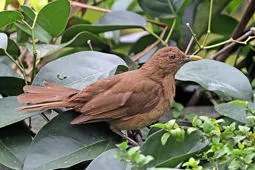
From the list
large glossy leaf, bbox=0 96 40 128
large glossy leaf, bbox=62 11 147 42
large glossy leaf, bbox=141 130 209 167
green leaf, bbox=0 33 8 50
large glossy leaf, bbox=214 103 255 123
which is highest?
green leaf, bbox=0 33 8 50

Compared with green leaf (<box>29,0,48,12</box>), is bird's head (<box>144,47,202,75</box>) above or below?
below

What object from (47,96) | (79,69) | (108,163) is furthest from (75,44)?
(108,163)

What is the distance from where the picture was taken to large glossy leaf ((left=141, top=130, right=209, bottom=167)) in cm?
193

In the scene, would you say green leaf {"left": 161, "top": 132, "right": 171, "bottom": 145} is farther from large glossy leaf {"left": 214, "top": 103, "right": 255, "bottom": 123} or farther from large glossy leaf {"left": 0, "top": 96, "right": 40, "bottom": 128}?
large glossy leaf {"left": 0, "top": 96, "right": 40, "bottom": 128}

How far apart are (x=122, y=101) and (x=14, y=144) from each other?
45 centimetres

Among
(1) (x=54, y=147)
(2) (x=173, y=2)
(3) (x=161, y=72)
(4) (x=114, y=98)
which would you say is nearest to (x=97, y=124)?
(4) (x=114, y=98)

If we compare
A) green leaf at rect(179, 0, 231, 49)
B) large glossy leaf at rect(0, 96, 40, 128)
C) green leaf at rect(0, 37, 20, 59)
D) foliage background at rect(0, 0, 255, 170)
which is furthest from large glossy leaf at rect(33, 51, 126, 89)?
green leaf at rect(179, 0, 231, 49)

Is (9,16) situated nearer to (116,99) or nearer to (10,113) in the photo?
(10,113)

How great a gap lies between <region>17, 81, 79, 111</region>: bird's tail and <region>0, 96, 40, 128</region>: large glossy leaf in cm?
3

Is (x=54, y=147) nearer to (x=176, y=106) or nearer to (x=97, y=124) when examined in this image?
(x=97, y=124)

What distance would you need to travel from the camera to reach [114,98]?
239 centimetres

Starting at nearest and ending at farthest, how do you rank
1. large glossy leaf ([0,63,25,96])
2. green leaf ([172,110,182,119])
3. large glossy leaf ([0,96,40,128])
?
large glossy leaf ([0,96,40,128])
large glossy leaf ([0,63,25,96])
green leaf ([172,110,182,119])

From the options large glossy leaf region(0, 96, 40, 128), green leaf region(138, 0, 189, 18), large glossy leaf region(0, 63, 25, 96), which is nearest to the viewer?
large glossy leaf region(0, 96, 40, 128)

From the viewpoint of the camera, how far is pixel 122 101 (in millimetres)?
2404
